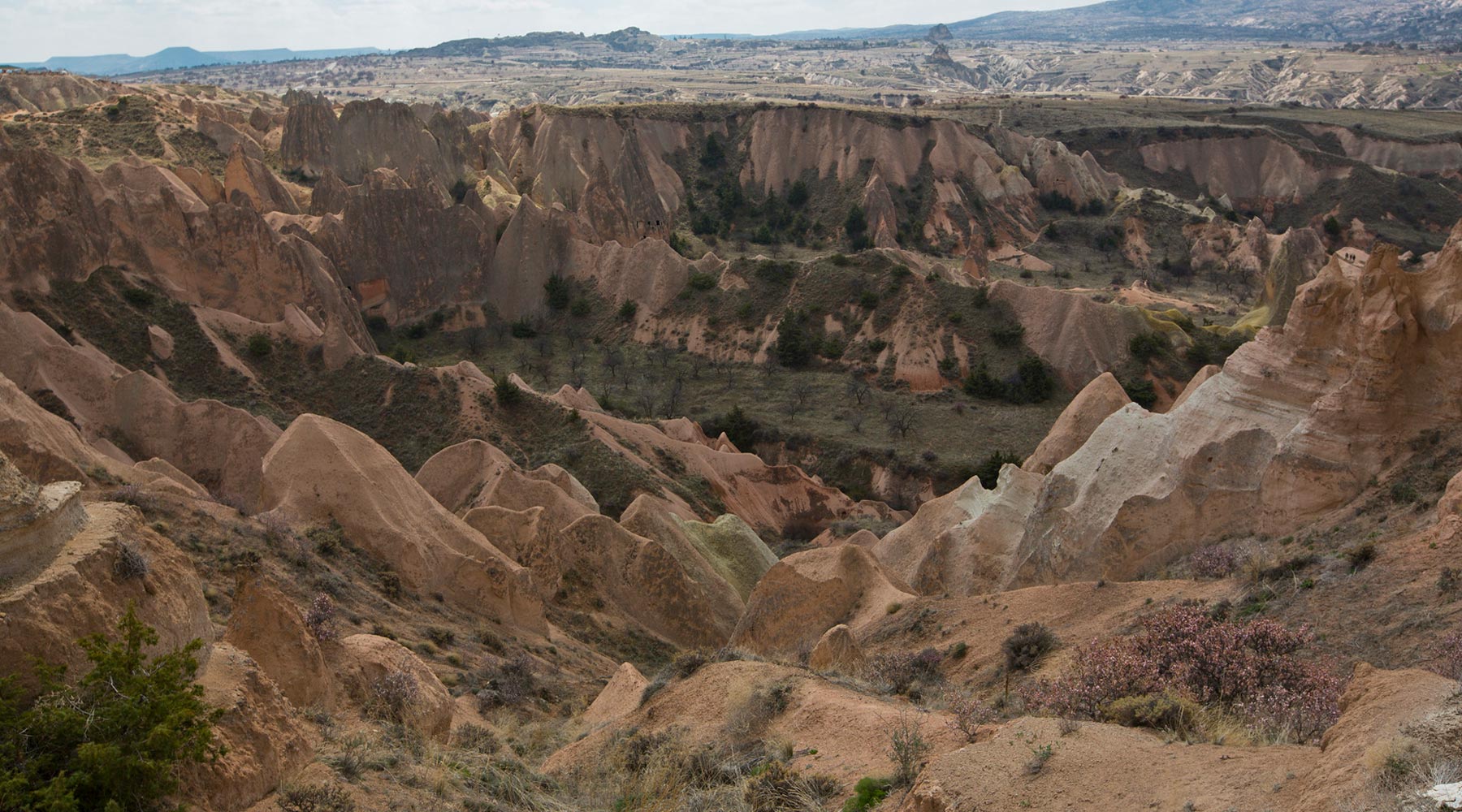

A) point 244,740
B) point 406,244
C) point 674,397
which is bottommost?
point 674,397

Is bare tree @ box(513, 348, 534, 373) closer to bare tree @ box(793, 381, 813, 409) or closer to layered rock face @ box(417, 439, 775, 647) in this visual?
bare tree @ box(793, 381, 813, 409)

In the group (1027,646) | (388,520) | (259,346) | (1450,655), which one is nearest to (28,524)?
(1027,646)

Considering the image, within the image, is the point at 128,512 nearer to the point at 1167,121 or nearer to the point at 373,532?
the point at 373,532

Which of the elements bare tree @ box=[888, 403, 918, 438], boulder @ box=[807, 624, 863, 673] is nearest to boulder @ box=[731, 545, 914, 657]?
boulder @ box=[807, 624, 863, 673]

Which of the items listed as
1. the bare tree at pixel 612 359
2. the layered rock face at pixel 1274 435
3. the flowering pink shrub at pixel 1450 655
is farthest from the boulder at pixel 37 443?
the bare tree at pixel 612 359

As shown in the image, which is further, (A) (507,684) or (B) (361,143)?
(B) (361,143)

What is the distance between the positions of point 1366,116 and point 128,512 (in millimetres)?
147314

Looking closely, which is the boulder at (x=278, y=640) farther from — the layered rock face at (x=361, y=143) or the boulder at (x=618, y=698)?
the layered rock face at (x=361, y=143)

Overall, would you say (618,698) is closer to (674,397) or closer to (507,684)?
(507,684)

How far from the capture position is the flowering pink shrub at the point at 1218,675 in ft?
35.7

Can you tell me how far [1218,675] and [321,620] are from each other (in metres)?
10.8

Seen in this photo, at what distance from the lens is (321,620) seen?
14977 mm

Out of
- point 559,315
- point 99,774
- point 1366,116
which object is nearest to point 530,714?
point 99,774

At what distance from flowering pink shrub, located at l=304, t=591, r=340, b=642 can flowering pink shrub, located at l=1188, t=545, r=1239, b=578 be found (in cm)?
1285
